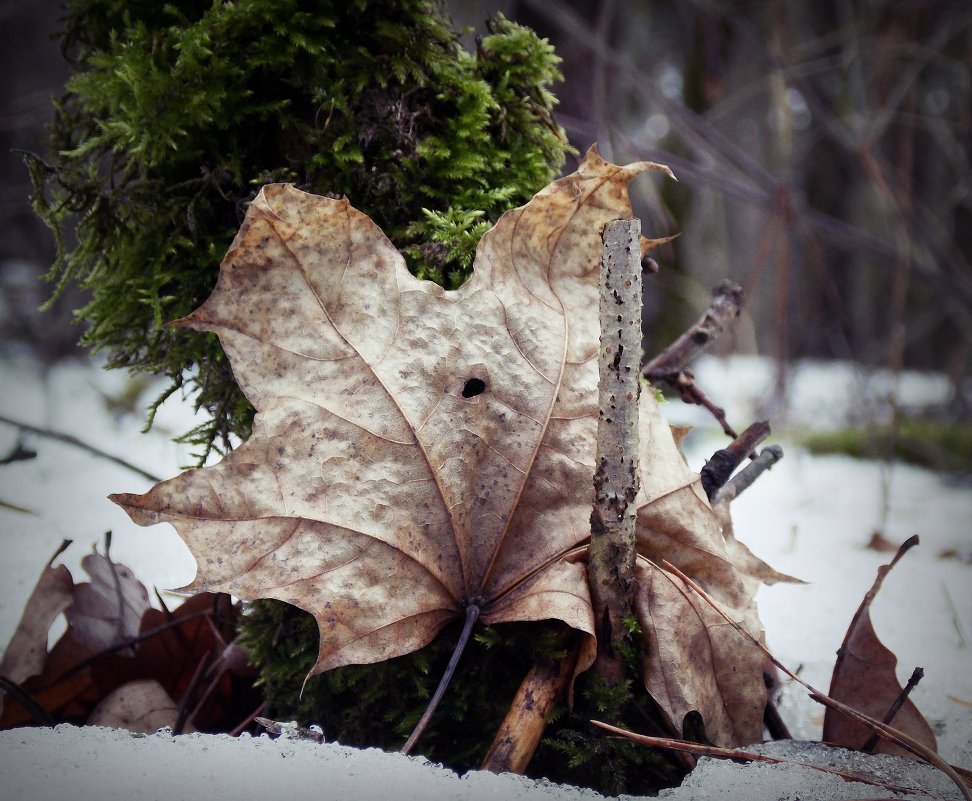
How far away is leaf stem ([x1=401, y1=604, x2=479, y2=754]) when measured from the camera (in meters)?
0.72

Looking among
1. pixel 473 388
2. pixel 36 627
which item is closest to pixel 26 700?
pixel 36 627

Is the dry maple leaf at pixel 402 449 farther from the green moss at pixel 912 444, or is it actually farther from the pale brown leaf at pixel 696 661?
the green moss at pixel 912 444

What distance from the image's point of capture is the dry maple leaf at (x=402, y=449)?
2.45ft

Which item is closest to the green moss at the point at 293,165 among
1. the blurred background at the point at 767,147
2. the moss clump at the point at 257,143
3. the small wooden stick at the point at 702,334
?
the moss clump at the point at 257,143

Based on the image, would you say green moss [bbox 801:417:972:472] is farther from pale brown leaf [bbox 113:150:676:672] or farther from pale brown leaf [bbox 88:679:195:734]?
pale brown leaf [bbox 88:679:195:734]

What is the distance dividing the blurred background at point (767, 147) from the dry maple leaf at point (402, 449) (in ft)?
5.25

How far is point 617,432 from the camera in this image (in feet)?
2.37

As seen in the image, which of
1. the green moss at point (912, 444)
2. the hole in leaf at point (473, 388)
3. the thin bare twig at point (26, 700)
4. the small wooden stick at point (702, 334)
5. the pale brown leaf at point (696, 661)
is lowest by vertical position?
the thin bare twig at point (26, 700)

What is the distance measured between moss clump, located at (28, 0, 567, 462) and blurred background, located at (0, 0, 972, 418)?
4.34 feet

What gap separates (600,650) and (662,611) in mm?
91

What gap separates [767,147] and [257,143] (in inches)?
251

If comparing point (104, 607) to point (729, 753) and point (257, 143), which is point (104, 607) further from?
point (729, 753)

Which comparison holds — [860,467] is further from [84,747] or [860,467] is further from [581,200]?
[84,747]

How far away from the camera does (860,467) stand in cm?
325
